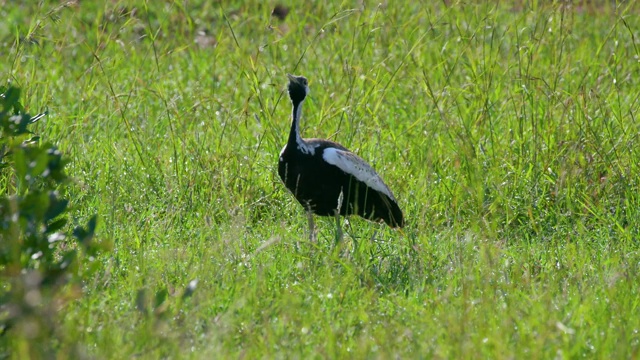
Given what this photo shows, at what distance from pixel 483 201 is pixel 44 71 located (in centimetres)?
350

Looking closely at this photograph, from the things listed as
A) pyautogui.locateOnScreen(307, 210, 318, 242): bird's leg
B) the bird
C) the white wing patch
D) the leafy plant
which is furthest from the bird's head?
the leafy plant

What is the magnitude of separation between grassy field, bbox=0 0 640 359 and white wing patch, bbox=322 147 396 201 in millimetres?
226

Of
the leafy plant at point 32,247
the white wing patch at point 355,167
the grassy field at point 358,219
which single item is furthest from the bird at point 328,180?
the leafy plant at point 32,247

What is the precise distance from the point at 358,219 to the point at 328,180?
404 mm

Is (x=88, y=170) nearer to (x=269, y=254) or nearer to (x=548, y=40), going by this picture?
(x=269, y=254)

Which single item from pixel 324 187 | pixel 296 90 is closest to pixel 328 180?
pixel 324 187

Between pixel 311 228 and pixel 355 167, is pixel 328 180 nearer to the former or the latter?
pixel 355 167

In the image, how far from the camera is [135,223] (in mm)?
5367

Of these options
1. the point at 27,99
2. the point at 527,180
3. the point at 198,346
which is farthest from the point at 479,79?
the point at 198,346

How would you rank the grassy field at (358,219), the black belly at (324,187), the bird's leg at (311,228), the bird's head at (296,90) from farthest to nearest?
the bird's head at (296,90)
the black belly at (324,187)
the bird's leg at (311,228)
the grassy field at (358,219)

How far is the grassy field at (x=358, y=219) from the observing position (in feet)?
12.3

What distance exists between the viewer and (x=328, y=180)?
18.4 ft

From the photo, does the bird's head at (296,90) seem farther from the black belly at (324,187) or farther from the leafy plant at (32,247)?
the leafy plant at (32,247)

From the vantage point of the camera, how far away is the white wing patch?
18.2 ft
